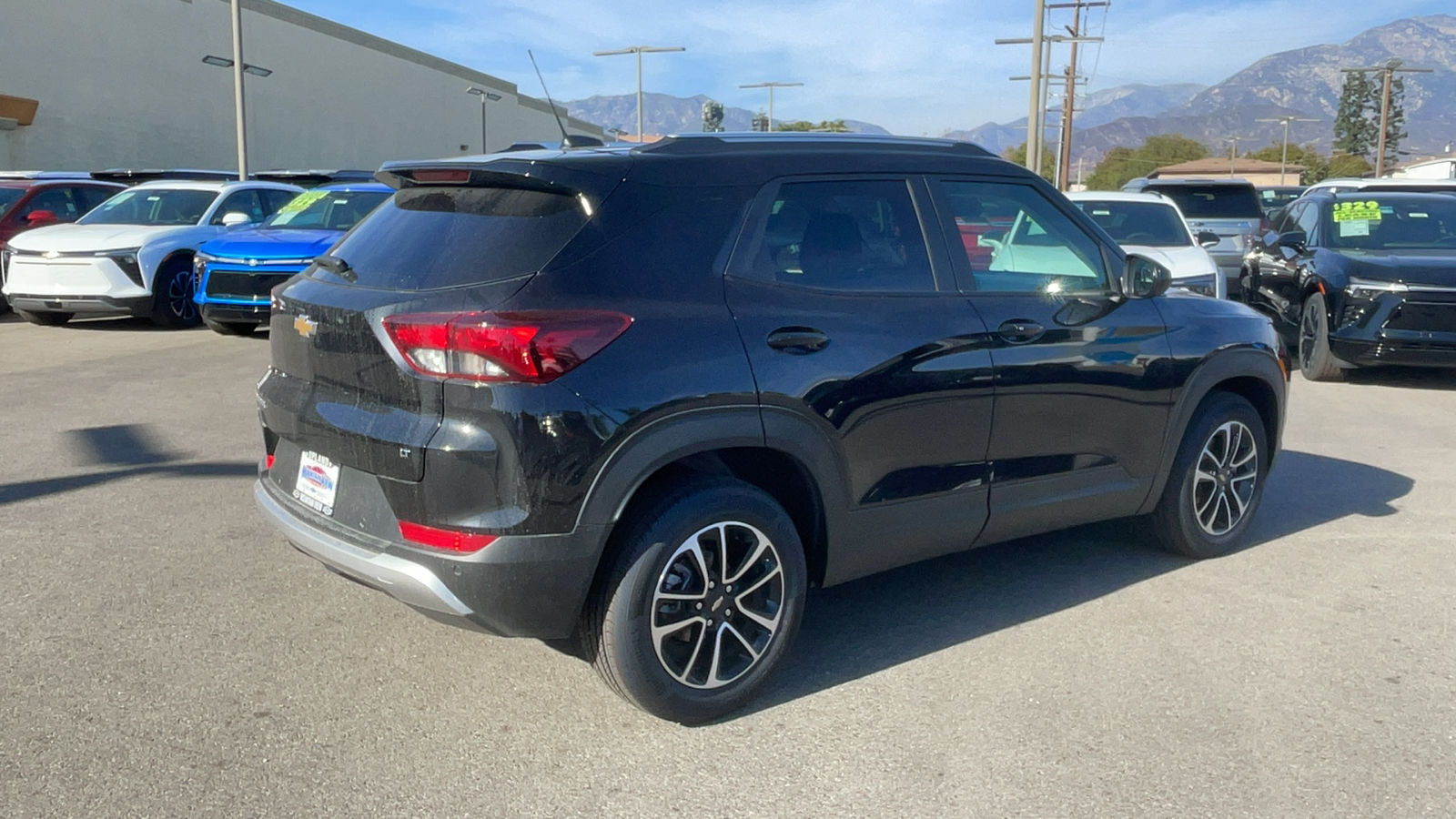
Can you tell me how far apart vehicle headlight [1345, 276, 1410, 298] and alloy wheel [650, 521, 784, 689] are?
7861mm

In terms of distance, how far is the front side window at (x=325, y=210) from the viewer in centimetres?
1263

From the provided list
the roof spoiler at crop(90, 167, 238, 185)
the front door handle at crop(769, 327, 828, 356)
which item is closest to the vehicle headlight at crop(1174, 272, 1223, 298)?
the front door handle at crop(769, 327, 828, 356)

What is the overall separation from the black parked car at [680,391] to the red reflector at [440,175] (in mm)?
10

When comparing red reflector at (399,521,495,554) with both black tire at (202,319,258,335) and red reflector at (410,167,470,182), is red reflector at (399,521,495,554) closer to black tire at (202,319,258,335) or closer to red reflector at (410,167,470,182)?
red reflector at (410,167,470,182)

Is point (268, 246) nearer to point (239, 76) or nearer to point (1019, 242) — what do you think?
point (1019, 242)

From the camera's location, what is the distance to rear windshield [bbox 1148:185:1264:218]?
16.6m

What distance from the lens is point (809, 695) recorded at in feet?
12.4

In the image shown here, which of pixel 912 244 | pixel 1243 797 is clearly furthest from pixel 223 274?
pixel 1243 797

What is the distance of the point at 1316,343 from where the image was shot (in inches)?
403

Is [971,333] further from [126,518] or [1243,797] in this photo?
[126,518]

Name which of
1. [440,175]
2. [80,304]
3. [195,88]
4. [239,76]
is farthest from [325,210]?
[195,88]

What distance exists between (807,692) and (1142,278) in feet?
7.19

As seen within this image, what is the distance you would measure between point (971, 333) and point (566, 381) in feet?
5.19

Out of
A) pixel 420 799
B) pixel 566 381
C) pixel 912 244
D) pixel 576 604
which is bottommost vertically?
pixel 420 799
